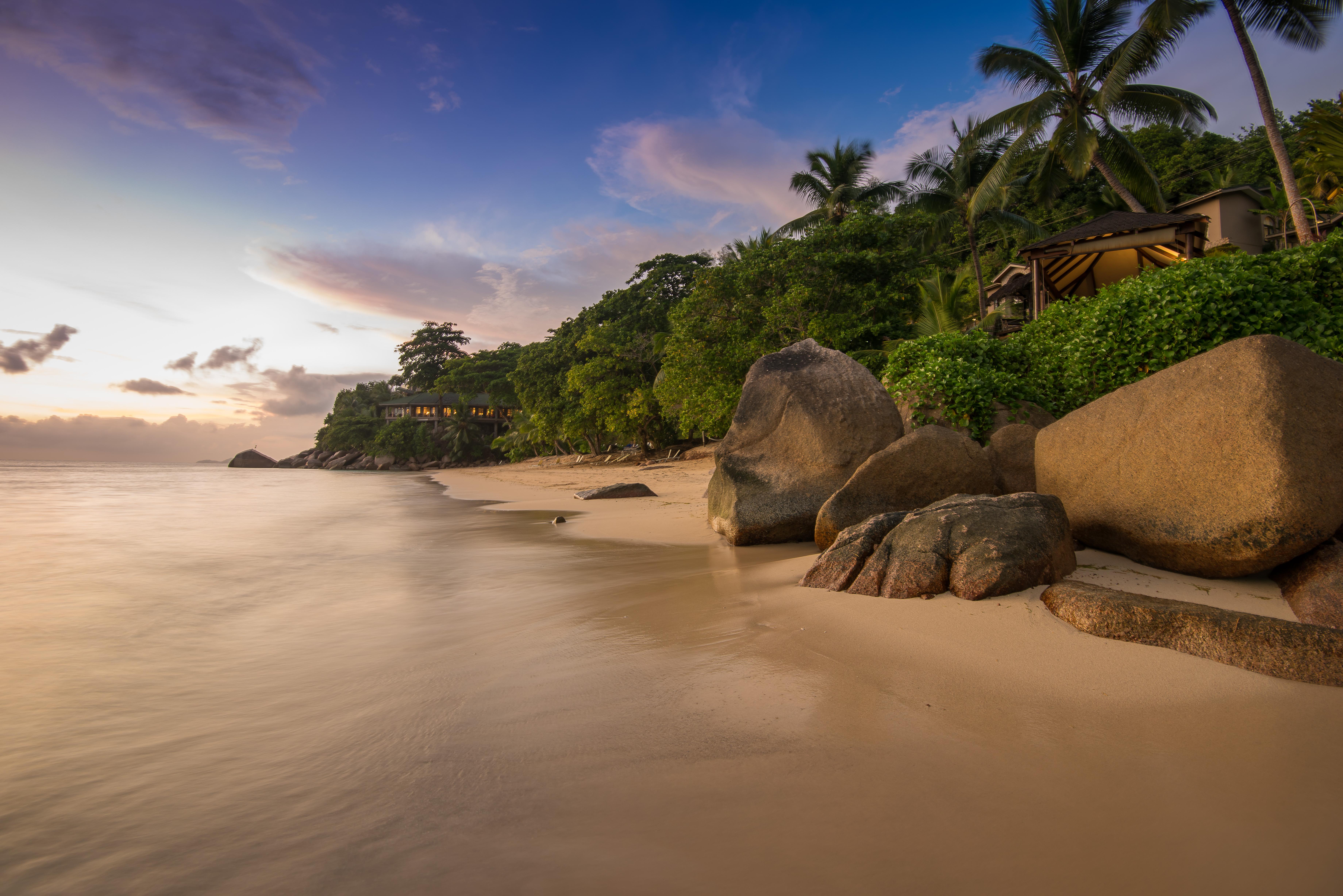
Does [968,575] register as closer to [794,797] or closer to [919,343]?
[794,797]

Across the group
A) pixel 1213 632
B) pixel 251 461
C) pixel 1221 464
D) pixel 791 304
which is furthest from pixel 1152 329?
pixel 251 461

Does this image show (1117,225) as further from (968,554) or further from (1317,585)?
(968,554)

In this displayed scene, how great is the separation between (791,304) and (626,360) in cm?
1521

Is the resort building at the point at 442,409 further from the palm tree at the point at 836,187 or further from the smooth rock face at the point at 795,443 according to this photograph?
the smooth rock face at the point at 795,443

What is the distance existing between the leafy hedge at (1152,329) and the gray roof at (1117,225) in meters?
8.60

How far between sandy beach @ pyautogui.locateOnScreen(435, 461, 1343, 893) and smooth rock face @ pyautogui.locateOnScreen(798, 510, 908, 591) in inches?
13.8

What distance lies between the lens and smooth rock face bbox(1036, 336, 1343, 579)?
3484mm

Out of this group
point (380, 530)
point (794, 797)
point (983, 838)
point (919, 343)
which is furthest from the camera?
point (380, 530)

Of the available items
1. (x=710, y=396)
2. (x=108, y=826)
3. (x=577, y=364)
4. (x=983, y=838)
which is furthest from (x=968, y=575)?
(x=577, y=364)

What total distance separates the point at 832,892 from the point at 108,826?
2328 mm

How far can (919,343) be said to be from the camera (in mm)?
8805

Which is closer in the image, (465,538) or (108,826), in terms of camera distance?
(108,826)

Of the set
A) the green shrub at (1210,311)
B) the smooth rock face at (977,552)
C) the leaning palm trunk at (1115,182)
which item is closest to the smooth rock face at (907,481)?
the smooth rock face at (977,552)

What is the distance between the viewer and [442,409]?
61.5 m
